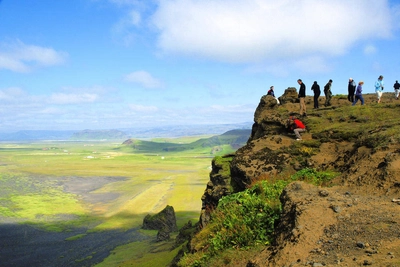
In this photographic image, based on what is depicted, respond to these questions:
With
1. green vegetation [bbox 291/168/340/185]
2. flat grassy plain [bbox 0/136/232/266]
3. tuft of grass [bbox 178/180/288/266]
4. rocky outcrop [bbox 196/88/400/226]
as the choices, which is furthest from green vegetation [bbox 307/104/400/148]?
flat grassy plain [bbox 0/136/232/266]

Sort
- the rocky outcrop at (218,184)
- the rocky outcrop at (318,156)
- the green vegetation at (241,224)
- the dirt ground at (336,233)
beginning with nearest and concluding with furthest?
the dirt ground at (336,233) → the green vegetation at (241,224) → the rocky outcrop at (318,156) → the rocky outcrop at (218,184)

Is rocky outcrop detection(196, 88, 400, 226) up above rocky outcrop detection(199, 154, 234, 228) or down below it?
above

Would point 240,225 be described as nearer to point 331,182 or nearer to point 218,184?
point 331,182

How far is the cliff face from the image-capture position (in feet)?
24.0

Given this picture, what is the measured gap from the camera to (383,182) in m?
10.3

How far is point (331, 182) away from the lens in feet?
40.5

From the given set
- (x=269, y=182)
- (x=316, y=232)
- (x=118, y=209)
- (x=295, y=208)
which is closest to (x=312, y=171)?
(x=269, y=182)

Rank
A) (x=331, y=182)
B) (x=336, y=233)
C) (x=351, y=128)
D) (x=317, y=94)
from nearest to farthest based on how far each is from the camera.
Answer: (x=336, y=233)
(x=331, y=182)
(x=351, y=128)
(x=317, y=94)

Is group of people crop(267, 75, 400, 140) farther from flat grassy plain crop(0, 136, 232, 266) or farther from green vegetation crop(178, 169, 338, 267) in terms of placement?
flat grassy plain crop(0, 136, 232, 266)

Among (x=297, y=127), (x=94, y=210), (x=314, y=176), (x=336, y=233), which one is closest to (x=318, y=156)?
(x=314, y=176)

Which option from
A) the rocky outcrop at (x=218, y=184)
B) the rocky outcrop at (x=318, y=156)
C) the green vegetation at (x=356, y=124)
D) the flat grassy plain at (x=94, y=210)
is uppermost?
the green vegetation at (x=356, y=124)

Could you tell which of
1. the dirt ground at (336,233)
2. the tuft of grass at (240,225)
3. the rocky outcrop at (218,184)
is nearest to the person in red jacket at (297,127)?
the rocky outcrop at (218,184)

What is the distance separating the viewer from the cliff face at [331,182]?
24.0 ft

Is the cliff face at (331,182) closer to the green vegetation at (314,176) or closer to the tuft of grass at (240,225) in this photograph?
the green vegetation at (314,176)
